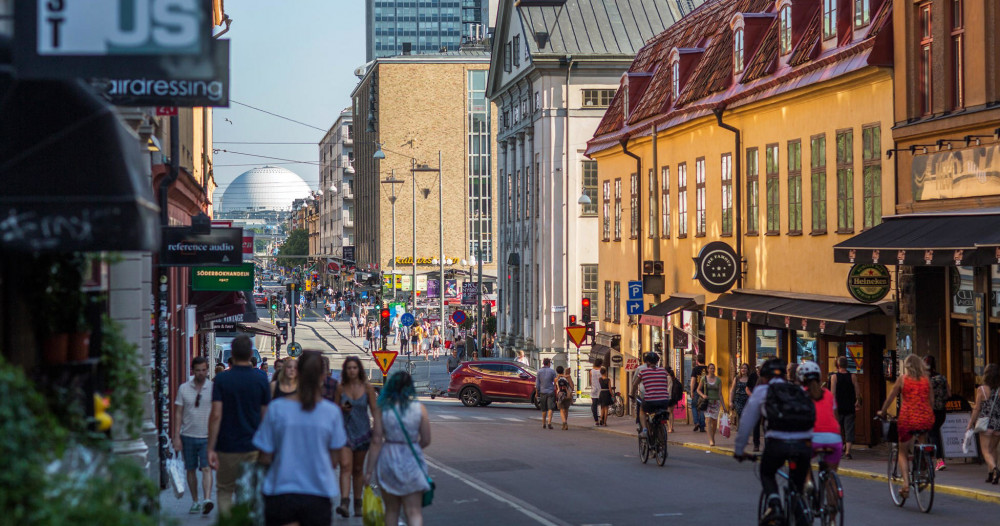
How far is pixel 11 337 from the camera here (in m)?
6.91

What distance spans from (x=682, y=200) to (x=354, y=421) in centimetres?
A: 2267

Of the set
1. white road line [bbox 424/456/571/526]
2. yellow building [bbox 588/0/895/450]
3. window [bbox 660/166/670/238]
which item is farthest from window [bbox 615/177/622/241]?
white road line [bbox 424/456/571/526]

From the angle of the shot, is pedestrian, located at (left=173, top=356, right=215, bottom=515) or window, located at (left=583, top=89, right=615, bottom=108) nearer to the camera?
pedestrian, located at (left=173, top=356, right=215, bottom=515)

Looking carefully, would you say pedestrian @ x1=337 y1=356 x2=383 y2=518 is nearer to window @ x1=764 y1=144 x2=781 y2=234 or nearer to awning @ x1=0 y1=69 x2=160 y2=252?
awning @ x1=0 y1=69 x2=160 y2=252

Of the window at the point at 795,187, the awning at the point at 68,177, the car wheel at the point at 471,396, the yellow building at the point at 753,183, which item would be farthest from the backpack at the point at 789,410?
the car wheel at the point at 471,396

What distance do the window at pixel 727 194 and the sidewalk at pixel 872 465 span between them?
4.75 metres

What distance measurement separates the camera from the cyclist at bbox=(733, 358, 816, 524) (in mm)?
11234

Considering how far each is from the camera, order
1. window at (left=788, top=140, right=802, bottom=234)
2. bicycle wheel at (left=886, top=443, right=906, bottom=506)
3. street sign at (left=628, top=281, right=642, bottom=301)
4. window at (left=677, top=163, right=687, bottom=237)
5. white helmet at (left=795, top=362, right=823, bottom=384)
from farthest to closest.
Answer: street sign at (left=628, top=281, right=642, bottom=301) < window at (left=677, top=163, right=687, bottom=237) < window at (left=788, top=140, right=802, bottom=234) < bicycle wheel at (left=886, top=443, right=906, bottom=506) < white helmet at (left=795, top=362, right=823, bottom=384)

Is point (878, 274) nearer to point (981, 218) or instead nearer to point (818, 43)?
point (981, 218)

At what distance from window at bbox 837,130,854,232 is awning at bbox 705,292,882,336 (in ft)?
4.91

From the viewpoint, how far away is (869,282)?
Answer: 22.6m

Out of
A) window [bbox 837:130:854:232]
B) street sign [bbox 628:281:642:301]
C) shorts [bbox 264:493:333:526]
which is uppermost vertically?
window [bbox 837:130:854:232]

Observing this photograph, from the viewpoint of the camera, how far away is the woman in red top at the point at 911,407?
47.9 ft

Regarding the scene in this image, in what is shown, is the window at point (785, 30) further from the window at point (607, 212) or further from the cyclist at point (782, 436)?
the cyclist at point (782, 436)
